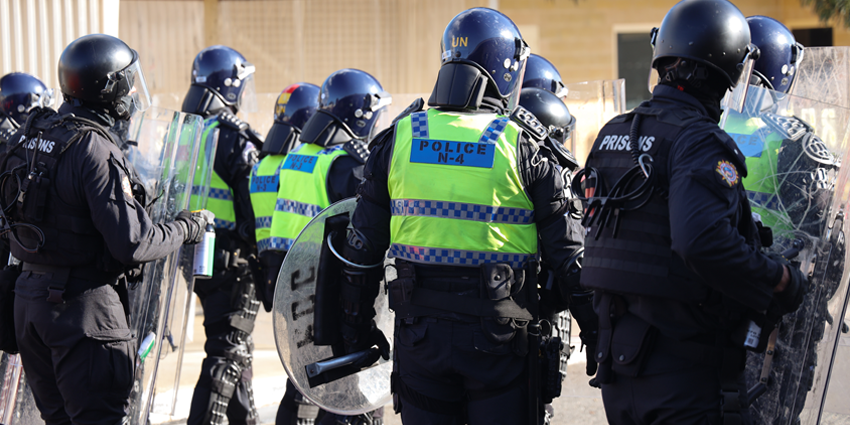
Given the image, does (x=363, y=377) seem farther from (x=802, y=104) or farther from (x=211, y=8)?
(x=211, y=8)

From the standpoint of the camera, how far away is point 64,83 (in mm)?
3543

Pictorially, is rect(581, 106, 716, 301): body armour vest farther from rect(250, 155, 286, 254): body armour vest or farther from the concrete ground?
the concrete ground

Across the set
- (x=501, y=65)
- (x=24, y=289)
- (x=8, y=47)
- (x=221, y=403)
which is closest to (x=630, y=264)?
(x=501, y=65)

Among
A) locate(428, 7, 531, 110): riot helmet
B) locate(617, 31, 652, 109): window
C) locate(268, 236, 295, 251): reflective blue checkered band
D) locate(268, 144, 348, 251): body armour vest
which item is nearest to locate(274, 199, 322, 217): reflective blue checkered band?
locate(268, 144, 348, 251): body armour vest

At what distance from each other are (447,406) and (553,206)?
0.83m

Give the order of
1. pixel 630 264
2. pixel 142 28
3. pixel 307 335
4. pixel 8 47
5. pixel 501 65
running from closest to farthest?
pixel 630 264, pixel 501 65, pixel 307 335, pixel 8 47, pixel 142 28

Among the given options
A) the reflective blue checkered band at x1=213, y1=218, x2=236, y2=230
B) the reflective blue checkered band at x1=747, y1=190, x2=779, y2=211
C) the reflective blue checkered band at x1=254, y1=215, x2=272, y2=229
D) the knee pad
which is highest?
the reflective blue checkered band at x1=747, y1=190, x2=779, y2=211

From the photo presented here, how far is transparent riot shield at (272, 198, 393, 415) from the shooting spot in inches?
136

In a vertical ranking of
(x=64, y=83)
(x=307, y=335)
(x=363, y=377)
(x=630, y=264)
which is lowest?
(x=363, y=377)

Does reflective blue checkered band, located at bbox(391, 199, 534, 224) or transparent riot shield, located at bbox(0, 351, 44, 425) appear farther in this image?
transparent riot shield, located at bbox(0, 351, 44, 425)

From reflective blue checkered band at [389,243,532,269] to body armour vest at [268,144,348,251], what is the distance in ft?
4.46

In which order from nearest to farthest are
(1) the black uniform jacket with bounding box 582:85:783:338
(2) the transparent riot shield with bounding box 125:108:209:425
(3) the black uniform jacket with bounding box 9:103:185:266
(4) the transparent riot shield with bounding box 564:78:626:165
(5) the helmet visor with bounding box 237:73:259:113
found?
(1) the black uniform jacket with bounding box 582:85:783:338
(3) the black uniform jacket with bounding box 9:103:185:266
(2) the transparent riot shield with bounding box 125:108:209:425
(4) the transparent riot shield with bounding box 564:78:626:165
(5) the helmet visor with bounding box 237:73:259:113

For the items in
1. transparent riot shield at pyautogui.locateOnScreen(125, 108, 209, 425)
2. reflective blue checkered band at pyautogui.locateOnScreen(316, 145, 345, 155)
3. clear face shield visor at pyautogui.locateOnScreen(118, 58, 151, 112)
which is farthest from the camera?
reflective blue checkered band at pyautogui.locateOnScreen(316, 145, 345, 155)

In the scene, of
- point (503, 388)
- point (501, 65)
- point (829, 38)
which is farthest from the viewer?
point (829, 38)
